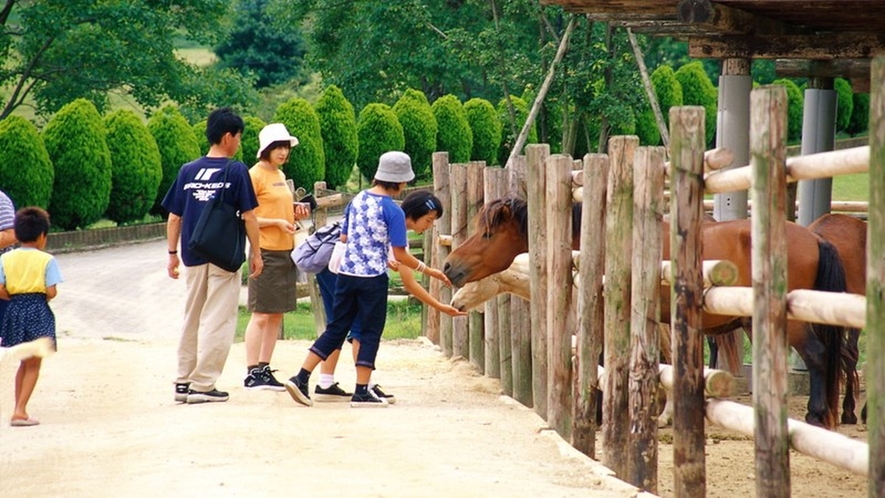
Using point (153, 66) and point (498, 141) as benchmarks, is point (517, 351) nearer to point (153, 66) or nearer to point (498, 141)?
point (498, 141)

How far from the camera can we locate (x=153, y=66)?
110 ft

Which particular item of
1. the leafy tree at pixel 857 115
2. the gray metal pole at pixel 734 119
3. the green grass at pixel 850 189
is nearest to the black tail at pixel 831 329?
the gray metal pole at pixel 734 119

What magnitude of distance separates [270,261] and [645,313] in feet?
11.0

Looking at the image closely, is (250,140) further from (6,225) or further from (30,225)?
(30,225)

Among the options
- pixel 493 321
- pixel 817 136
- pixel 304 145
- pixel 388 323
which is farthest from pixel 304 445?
pixel 304 145

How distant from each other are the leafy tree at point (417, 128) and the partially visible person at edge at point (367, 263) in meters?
21.7

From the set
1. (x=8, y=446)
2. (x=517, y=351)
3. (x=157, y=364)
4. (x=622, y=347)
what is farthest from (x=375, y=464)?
(x=157, y=364)

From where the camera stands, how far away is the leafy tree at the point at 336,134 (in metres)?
28.9

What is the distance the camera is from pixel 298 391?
835 centimetres

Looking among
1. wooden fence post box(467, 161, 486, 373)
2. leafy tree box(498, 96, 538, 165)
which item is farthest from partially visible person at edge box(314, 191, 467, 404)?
leafy tree box(498, 96, 538, 165)

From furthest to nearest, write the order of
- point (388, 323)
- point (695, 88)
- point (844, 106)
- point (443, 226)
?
point (844, 106)
point (695, 88)
point (388, 323)
point (443, 226)

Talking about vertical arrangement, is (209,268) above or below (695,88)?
below

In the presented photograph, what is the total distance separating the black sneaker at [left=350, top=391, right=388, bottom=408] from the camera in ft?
28.0

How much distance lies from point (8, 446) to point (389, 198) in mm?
2740
